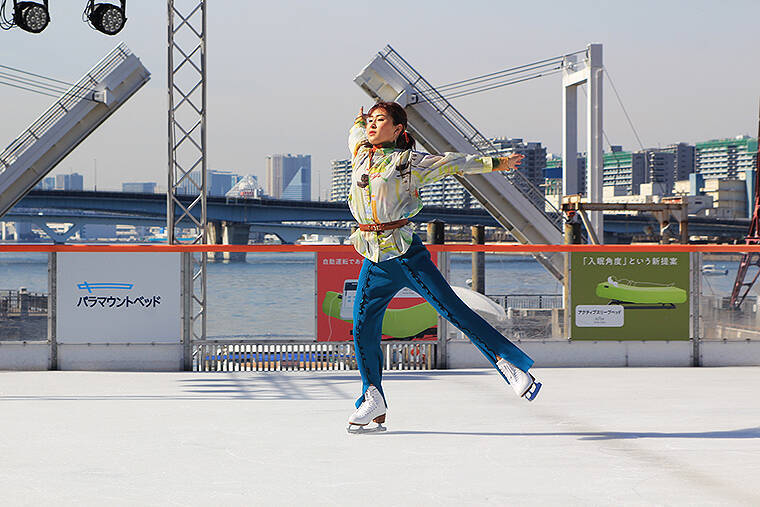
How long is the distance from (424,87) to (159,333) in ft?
47.8

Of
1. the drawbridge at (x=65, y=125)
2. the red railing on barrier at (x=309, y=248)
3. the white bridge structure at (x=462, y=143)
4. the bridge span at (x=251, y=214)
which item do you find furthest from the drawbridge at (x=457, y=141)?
the bridge span at (x=251, y=214)

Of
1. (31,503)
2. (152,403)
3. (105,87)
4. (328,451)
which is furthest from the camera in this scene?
(105,87)

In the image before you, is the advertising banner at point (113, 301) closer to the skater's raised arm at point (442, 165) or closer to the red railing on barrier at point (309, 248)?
the red railing on barrier at point (309, 248)

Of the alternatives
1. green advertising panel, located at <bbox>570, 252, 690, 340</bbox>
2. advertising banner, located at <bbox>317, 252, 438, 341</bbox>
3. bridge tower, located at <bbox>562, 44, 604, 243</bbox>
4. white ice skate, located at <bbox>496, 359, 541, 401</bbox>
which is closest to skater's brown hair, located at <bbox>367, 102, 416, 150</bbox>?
white ice skate, located at <bbox>496, 359, 541, 401</bbox>

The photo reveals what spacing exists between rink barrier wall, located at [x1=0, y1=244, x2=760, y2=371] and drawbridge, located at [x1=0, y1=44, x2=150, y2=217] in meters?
13.3

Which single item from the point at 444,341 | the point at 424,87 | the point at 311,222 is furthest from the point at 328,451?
the point at 311,222

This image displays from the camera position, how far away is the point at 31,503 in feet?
12.4

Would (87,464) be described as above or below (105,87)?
below

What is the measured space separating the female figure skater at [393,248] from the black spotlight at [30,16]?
10.3 m

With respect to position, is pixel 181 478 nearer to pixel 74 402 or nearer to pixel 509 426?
pixel 509 426

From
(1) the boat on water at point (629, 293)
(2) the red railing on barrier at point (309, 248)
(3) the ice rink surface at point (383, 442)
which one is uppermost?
(2) the red railing on barrier at point (309, 248)

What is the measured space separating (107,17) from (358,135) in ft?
32.7

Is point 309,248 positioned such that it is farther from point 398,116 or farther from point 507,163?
point 507,163

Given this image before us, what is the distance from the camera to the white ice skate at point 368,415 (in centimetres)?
541
